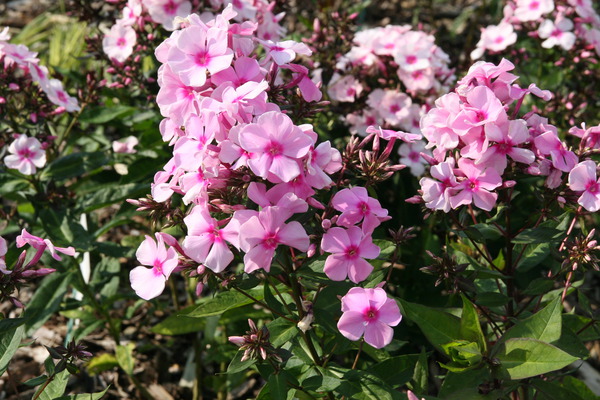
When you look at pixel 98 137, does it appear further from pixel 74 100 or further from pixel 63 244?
pixel 63 244

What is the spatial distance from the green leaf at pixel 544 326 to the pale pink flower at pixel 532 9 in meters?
2.10

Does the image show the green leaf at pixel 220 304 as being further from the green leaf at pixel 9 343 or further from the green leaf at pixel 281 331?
the green leaf at pixel 9 343

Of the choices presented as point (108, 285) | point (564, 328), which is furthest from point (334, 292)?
point (108, 285)

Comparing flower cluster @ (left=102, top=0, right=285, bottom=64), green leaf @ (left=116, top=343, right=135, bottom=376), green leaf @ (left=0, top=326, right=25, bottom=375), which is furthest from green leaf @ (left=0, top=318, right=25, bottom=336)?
flower cluster @ (left=102, top=0, right=285, bottom=64)

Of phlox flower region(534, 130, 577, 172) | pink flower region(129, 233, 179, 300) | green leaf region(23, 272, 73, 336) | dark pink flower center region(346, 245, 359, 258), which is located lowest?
green leaf region(23, 272, 73, 336)

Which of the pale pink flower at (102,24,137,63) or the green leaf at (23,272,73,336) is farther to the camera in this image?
the pale pink flower at (102,24,137,63)

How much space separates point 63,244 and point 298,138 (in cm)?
145

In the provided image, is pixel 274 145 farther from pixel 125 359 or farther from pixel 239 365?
pixel 125 359

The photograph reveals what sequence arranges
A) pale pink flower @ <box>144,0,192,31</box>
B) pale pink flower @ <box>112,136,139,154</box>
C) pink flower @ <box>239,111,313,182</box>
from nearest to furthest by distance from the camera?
pink flower @ <box>239,111,313,182</box> < pale pink flower @ <box>144,0,192,31</box> < pale pink flower @ <box>112,136,139,154</box>

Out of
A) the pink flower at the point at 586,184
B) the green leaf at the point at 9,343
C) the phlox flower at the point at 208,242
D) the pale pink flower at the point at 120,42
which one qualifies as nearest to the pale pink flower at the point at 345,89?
the pale pink flower at the point at 120,42

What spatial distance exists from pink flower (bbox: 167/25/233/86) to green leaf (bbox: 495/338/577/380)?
108 centimetres

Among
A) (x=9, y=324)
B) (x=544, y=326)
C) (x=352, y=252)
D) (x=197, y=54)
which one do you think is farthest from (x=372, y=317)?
(x=9, y=324)

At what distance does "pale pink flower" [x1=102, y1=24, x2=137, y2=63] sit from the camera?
298 cm

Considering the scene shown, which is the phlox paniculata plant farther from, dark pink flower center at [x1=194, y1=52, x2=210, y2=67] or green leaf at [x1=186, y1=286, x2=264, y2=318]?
dark pink flower center at [x1=194, y1=52, x2=210, y2=67]
